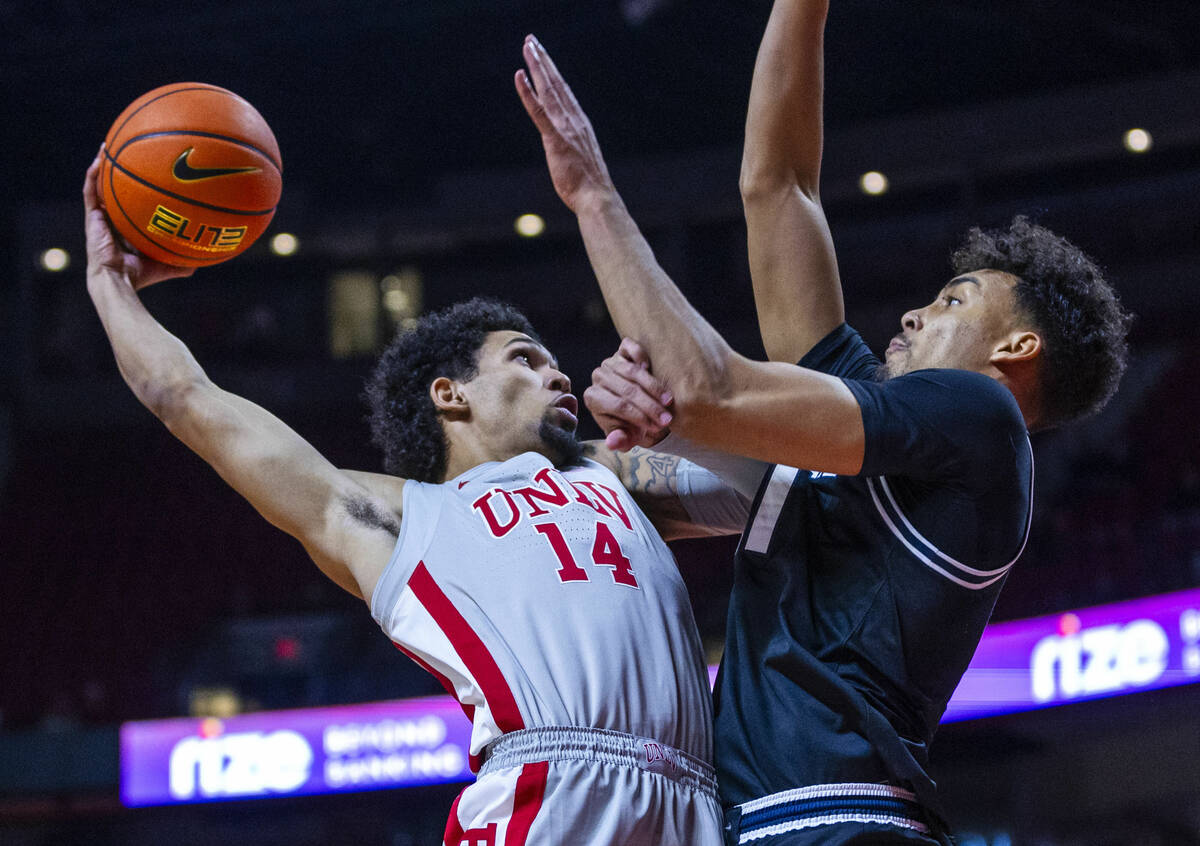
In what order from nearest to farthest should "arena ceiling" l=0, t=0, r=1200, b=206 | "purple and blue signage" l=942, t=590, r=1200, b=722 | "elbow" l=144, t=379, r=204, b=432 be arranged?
"elbow" l=144, t=379, r=204, b=432 < "purple and blue signage" l=942, t=590, r=1200, b=722 < "arena ceiling" l=0, t=0, r=1200, b=206

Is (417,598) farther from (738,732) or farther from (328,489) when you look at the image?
(738,732)

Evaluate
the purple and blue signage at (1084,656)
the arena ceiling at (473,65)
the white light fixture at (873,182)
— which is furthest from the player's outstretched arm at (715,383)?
the white light fixture at (873,182)

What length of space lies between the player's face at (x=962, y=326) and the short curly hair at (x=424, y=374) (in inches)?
42.5

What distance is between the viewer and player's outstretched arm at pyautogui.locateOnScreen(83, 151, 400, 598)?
251 centimetres

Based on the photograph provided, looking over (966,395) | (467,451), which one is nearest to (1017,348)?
(966,395)

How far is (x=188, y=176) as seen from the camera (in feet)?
9.79

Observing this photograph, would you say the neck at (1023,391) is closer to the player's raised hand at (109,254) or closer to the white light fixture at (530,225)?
the player's raised hand at (109,254)

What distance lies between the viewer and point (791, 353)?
98.0 inches

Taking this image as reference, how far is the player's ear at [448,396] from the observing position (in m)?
2.93

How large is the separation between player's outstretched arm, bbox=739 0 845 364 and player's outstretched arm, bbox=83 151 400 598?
0.90 metres

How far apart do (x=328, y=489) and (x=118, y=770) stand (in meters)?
7.77

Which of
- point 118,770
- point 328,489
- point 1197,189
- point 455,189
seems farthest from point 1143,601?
point 455,189

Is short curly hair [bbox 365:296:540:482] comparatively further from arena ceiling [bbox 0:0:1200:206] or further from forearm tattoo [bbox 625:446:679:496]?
arena ceiling [bbox 0:0:1200:206]

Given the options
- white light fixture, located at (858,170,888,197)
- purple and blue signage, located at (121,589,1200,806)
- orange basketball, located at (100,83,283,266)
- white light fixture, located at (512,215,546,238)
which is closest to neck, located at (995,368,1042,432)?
orange basketball, located at (100,83,283,266)
